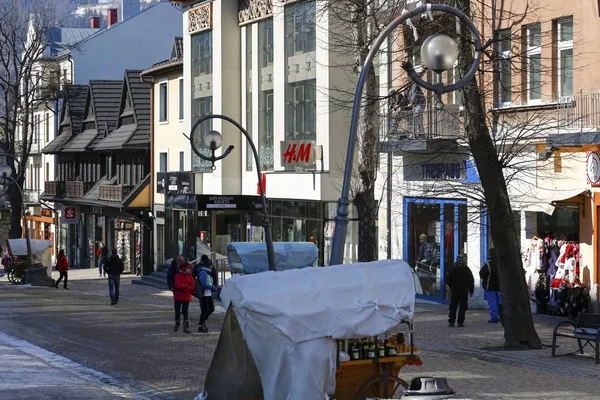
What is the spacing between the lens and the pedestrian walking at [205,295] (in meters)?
23.6

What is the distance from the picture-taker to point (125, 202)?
52.1 meters

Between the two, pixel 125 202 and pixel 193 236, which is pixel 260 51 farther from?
pixel 125 202

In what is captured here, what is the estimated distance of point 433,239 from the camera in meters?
30.7

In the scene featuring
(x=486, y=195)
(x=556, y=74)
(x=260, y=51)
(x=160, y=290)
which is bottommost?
(x=160, y=290)

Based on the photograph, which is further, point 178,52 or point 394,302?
point 178,52

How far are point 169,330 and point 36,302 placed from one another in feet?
35.9

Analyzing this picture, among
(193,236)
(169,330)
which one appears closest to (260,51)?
(193,236)

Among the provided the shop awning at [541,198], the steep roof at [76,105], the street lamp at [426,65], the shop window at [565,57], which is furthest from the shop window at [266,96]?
the steep roof at [76,105]

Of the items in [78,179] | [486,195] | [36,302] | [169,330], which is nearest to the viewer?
[486,195]

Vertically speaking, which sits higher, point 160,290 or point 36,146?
point 36,146

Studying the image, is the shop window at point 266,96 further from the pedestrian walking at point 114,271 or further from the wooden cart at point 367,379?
the wooden cart at point 367,379

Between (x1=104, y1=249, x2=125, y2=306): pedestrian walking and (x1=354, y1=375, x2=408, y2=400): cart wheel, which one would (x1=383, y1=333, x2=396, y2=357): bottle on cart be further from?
(x1=104, y1=249, x2=125, y2=306): pedestrian walking

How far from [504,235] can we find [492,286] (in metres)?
4.05

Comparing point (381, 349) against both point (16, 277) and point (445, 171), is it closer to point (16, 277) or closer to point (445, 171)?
point (445, 171)
